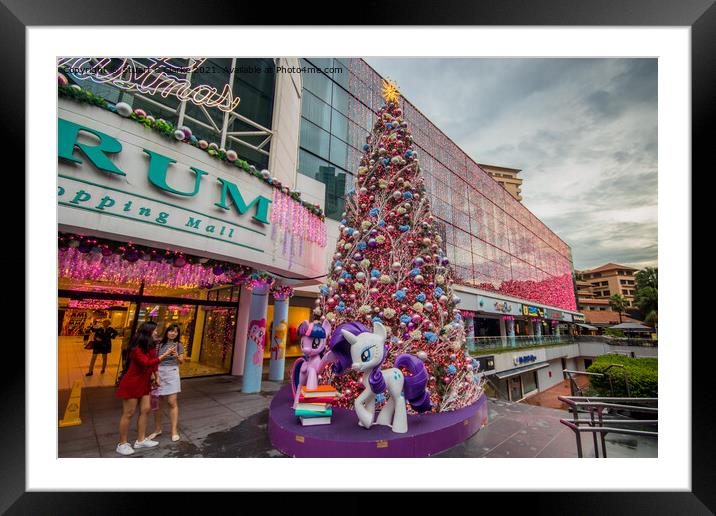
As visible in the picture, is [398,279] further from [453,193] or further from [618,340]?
[453,193]

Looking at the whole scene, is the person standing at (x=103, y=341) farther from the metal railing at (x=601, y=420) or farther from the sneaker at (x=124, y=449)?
the metal railing at (x=601, y=420)

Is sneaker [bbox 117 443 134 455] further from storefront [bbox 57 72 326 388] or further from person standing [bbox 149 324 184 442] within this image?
storefront [bbox 57 72 326 388]

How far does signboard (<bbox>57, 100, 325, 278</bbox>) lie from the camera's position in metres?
3.34

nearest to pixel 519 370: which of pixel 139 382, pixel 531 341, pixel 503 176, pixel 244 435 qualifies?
pixel 531 341

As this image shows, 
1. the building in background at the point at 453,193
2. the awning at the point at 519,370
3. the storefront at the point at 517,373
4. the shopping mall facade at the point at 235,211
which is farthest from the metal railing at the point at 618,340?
the building in background at the point at 453,193

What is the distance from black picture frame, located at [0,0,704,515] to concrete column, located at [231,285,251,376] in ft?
20.8

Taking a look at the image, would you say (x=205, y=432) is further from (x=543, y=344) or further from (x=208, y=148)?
(x=543, y=344)

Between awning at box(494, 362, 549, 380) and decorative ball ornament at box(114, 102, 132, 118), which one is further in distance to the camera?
awning at box(494, 362, 549, 380)

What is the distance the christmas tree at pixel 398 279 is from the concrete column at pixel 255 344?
9.10 ft

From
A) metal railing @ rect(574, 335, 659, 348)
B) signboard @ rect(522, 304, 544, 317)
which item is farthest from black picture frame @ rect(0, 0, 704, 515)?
signboard @ rect(522, 304, 544, 317)

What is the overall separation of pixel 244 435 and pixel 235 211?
3579mm

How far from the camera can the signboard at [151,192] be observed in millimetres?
3340
